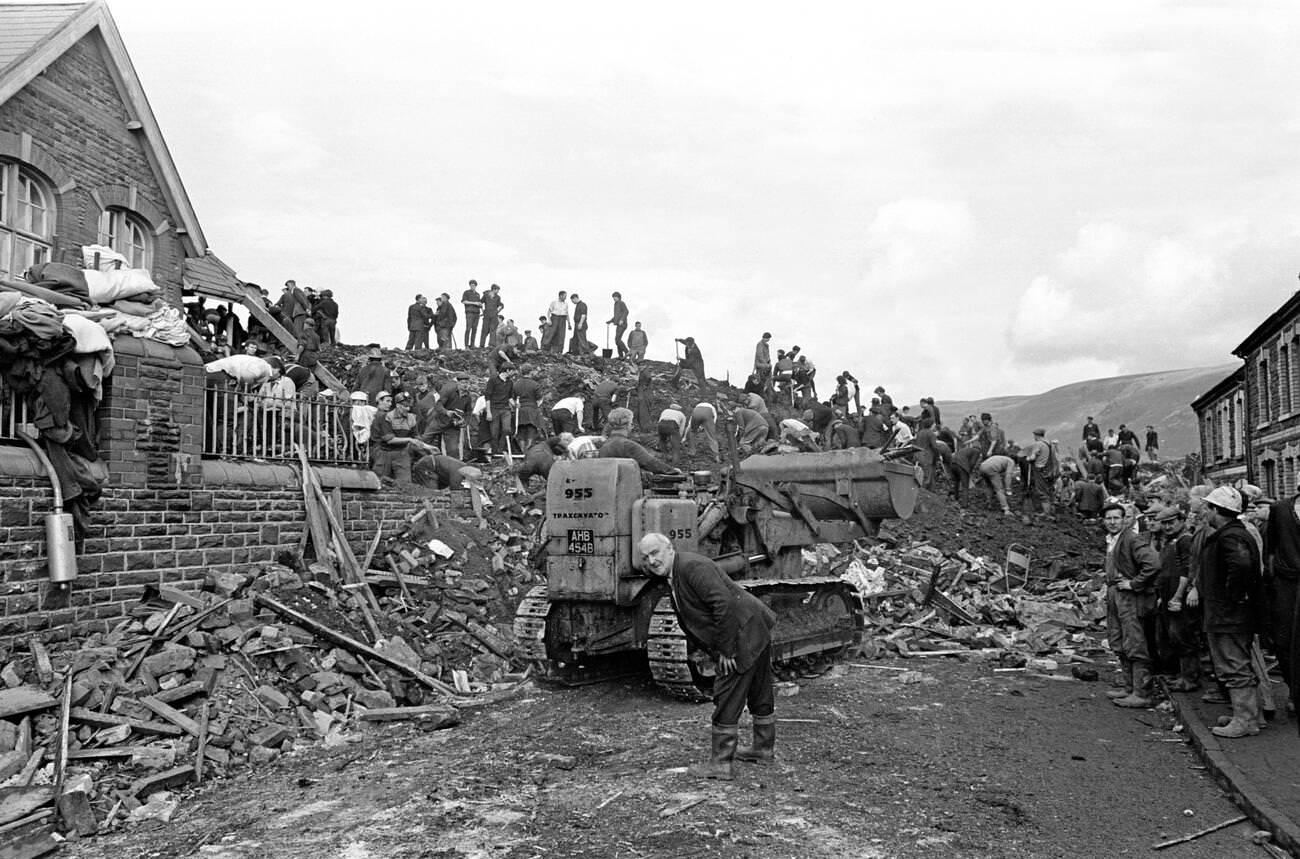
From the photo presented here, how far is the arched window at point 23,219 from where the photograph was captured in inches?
539

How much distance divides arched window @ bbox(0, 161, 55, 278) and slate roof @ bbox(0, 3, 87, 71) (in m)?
1.61

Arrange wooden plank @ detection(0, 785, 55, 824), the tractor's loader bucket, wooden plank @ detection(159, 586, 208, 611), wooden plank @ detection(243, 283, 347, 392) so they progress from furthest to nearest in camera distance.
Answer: wooden plank @ detection(243, 283, 347, 392) < the tractor's loader bucket < wooden plank @ detection(159, 586, 208, 611) < wooden plank @ detection(0, 785, 55, 824)

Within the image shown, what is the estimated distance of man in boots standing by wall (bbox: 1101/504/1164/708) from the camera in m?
9.48

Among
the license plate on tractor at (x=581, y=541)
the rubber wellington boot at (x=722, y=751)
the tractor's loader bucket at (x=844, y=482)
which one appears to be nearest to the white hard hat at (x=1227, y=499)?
the tractor's loader bucket at (x=844, y=482)

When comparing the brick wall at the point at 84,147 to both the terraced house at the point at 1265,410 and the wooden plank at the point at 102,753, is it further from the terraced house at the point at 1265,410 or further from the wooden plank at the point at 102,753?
the terraced house at the point at 1265,410

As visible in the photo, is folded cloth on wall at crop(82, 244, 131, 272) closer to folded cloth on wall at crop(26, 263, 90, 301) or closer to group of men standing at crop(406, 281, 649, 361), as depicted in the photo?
folded cloth on wall at crop(26, 263, 90, 301)

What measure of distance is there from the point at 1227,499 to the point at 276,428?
32.5ft

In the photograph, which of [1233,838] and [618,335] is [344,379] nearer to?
[618,335]

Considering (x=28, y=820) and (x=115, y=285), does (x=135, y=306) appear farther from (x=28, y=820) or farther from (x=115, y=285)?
(x=28, y=820)

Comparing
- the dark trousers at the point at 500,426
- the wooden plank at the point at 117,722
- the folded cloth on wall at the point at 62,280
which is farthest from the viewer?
the dark trousers at the point at 500,426

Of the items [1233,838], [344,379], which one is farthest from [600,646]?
[344,379]

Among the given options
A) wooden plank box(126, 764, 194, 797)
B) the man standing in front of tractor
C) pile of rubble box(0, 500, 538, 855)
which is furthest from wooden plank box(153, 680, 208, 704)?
the man standing in front of tractor

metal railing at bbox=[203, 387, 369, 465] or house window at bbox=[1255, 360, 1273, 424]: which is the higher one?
house window at bbox=[1255, 360, 1273, 424]

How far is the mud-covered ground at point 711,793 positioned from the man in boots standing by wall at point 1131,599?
455 mm
